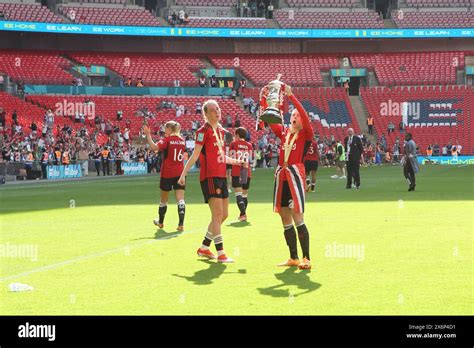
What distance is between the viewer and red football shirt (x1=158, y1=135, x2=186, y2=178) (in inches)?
677

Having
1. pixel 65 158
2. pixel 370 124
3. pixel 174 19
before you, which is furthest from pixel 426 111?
pixel 65 158

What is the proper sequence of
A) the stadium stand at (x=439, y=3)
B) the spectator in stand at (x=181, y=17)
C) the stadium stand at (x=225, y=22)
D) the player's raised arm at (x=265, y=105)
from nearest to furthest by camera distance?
the player's raised arm at (x=265, y=105) → the spectator in stand at (x=181, y=17) → the stadium stand at (x=225, y=22) → the stadium stand at (x=439, y=3)

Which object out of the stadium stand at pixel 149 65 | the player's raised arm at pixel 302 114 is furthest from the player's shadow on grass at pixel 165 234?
the stadium stand at pixel 149 65

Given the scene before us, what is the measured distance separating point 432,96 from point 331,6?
14665 mm

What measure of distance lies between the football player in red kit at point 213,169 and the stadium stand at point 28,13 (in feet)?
175

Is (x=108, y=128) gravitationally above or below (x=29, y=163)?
above

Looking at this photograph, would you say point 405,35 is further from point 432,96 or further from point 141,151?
point 141,151

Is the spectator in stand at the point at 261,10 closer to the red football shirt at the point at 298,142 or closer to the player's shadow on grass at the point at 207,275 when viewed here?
the red football shirt at the point at 298,142

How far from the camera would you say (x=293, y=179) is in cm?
1198

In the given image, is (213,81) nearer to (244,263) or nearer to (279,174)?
(244,263)

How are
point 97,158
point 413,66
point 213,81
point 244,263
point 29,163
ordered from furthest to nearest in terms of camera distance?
point 413,66 < point 213,81 < point 97,158 < point 29,163 < point 244,263

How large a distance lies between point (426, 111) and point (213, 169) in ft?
190

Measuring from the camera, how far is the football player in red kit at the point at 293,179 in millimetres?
11898

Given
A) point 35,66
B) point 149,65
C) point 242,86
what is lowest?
point 242,86
